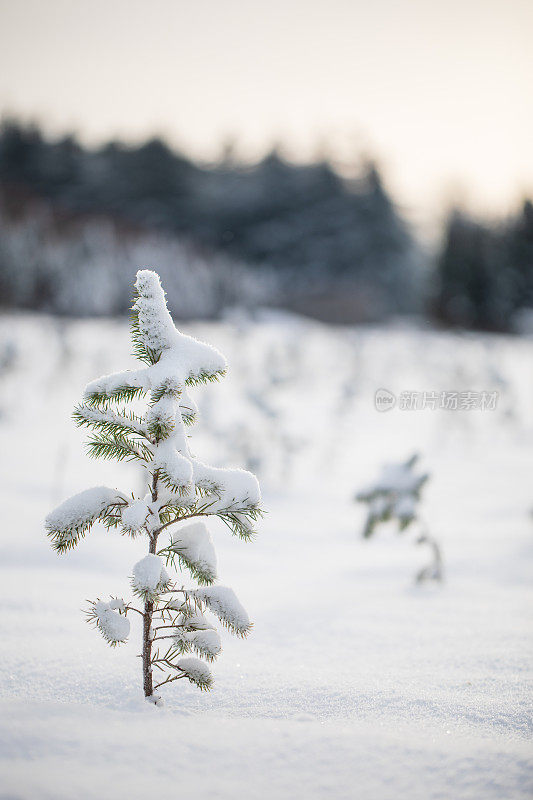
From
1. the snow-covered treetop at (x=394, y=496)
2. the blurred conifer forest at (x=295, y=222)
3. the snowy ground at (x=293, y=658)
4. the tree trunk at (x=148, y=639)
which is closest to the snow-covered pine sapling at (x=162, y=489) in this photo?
the tree trunk at (x=148, y=639)

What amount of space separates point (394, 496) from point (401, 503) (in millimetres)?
54

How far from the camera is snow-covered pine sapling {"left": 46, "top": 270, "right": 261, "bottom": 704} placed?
1134mm

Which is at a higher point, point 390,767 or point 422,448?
point 422,448

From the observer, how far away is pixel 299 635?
1.92m

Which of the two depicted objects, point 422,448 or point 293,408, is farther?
point 293,408

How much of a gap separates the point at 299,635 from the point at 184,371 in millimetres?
1234

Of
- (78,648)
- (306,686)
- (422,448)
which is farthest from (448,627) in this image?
(422,448)

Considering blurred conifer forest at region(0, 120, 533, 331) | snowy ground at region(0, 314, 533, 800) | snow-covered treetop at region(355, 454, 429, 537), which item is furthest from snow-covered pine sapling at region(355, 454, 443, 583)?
blurred conifer forest at region(0, 120, 533, 331)

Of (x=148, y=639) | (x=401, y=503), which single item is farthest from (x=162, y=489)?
(x=401, y=503)

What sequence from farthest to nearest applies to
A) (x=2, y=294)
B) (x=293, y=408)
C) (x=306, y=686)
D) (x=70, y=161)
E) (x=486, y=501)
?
1. (x=70, y=161)
2. (x=2, y=294)
3. (x=293, y=408)
4. (x=486, y=501)
5. (x=306, y=686)

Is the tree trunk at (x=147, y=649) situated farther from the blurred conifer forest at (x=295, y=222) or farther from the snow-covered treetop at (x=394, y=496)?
the blurred conifer forest at (x=295, y=222)

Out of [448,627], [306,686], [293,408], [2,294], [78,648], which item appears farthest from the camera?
[2,294]

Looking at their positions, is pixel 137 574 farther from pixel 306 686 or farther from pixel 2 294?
pixel 2 294

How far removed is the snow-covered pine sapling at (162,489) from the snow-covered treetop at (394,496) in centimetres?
146
